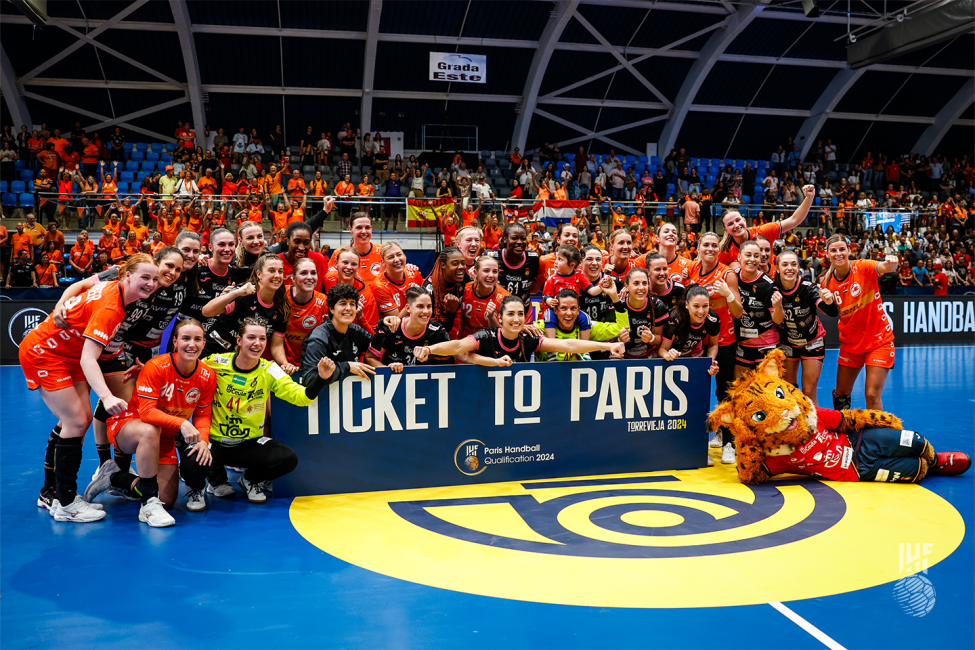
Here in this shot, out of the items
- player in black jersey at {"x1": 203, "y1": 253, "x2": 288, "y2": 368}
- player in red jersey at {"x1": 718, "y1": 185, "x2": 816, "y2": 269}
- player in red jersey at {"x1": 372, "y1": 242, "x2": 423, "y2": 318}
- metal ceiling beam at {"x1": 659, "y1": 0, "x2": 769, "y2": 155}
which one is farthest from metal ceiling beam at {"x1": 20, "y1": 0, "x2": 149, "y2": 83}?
player in red jersey at {"x1": 718, "y1": 185, "x2": 816, "y2": 269}

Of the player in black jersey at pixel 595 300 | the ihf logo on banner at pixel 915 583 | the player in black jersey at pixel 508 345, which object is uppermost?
the player in black jersey at pixel 595 300

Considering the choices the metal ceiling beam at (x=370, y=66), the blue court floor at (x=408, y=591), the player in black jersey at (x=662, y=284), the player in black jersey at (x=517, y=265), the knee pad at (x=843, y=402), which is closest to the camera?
the blue court floor at (x=408, y=591)

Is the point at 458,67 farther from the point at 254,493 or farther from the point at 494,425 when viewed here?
the point at 254,493

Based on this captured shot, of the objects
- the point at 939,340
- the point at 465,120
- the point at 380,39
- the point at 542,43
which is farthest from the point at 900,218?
the point at 380,39

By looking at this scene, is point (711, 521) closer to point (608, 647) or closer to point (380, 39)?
point (608, 647)

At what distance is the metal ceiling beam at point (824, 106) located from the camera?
27.9 m

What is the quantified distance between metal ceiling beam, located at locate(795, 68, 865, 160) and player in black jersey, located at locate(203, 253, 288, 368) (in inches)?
1068

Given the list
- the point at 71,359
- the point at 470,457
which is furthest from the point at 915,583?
the point at 71,359

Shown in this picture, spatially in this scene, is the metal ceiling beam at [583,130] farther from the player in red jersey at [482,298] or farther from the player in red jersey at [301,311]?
the player in red jersey at [301,311]

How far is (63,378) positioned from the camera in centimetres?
562

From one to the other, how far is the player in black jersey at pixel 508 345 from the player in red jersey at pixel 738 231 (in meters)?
2.23

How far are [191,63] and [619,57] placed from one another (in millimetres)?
14507

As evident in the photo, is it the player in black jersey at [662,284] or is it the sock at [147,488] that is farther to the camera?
the player in black jersey at [662,284]

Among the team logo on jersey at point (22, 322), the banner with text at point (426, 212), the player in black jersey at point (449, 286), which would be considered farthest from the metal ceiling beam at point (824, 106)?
the team logo on jersey at point (22, 322)
